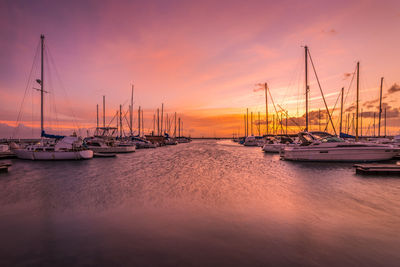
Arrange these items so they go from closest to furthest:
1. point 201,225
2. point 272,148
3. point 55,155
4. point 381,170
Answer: point 201,225, point 381,170, point 55,155, point 272,148

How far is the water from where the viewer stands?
16.9ft

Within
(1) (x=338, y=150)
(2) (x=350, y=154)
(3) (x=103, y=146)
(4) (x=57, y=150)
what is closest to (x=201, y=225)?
(1) (x=338, y=150)

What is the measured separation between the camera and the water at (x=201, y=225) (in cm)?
516

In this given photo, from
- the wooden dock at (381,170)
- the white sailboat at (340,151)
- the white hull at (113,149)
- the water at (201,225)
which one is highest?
the white sailboat at (340,151)

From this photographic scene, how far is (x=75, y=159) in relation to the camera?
28250mm

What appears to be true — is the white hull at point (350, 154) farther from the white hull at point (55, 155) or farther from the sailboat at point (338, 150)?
the white hull at point (55, 155)

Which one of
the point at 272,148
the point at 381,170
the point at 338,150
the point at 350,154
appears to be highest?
the point at 338,150

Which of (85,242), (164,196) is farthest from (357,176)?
(85,242)

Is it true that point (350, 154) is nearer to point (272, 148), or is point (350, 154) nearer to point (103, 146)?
point (272, 148)

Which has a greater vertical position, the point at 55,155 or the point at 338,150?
the point at 338,150

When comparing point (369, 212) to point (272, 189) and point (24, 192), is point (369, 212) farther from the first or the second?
point (24, 192)

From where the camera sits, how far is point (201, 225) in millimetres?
7207

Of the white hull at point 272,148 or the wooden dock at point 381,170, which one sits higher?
the wooden dock at point 381,170

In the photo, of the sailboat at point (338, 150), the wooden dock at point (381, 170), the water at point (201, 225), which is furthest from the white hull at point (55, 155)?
the wooden dock at point (381, 170)
